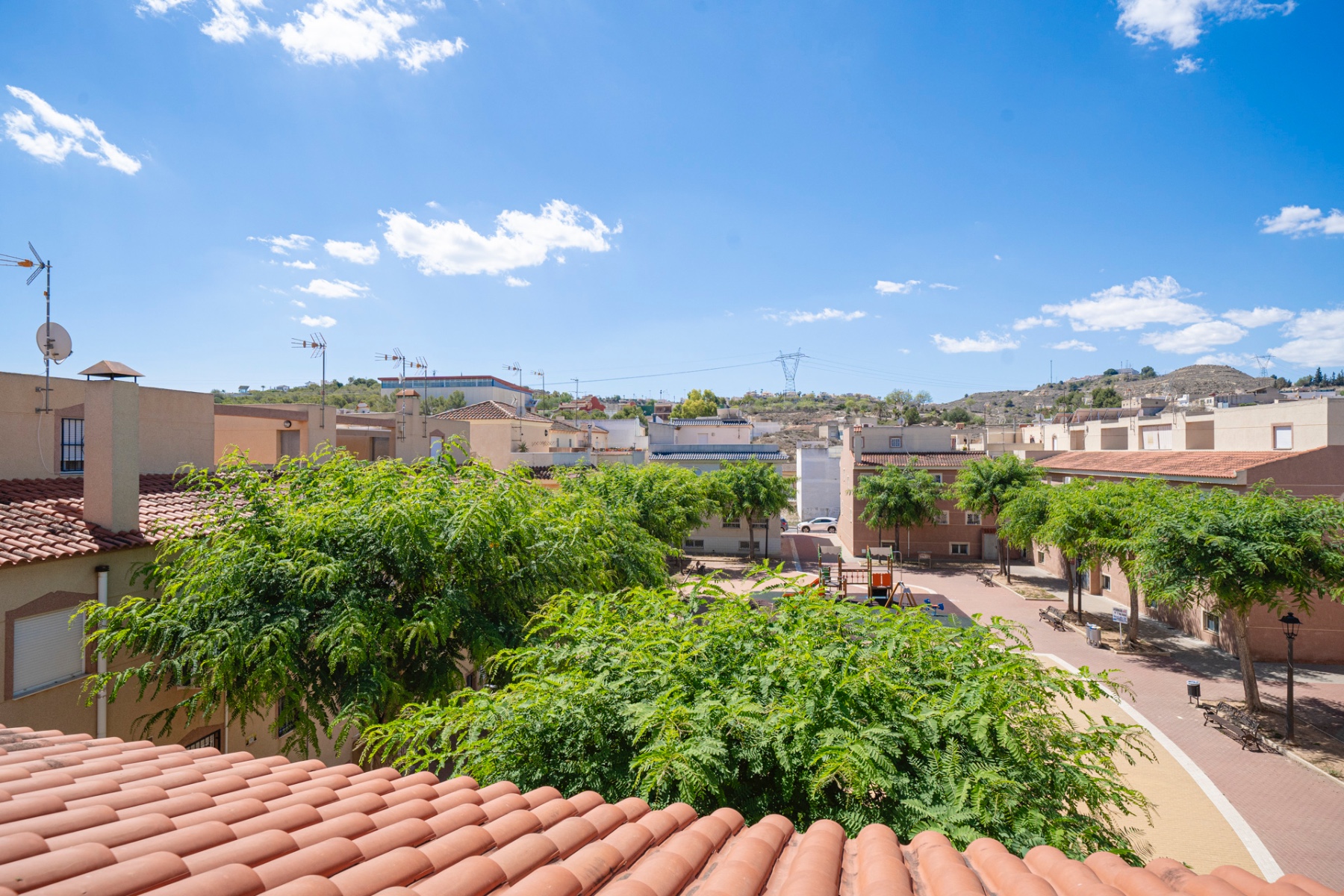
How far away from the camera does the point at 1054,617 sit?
24016mm

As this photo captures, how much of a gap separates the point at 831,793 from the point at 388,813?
3011 mm

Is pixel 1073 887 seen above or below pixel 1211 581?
above

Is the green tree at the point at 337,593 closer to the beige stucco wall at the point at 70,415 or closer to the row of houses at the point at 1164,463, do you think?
the beige stucco wall at the point at 70,415

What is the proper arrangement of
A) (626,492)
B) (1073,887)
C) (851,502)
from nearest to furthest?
(1073,887) → (626,492) → (851,502)

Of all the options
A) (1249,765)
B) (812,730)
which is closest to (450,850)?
(812,730)

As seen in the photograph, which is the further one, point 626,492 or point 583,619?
point 626,492

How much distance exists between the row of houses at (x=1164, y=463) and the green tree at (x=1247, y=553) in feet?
5.34

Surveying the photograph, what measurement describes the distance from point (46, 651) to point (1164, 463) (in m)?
35.7

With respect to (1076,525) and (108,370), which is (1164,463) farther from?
(108,370)

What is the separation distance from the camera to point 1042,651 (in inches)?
832

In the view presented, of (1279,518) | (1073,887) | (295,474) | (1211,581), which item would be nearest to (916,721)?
(1073,887)

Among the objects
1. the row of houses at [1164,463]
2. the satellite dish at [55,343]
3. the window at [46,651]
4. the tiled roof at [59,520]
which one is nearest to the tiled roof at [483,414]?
the row of houses at [1164,463]

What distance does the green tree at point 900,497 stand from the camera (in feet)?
117

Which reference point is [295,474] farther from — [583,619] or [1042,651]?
[1042,651]
